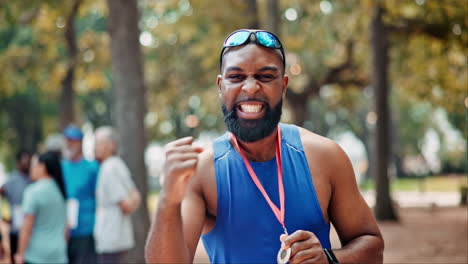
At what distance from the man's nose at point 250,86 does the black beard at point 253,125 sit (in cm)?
9

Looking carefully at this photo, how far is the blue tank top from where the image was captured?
246 centimetres

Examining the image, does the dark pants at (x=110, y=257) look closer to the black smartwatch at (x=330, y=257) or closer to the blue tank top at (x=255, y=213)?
the blue tank top at (x=255, y=213)

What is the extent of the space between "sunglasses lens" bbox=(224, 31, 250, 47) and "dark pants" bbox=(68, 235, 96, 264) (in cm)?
439

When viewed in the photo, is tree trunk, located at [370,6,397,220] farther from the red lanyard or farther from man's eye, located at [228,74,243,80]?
man's eye, located at [228,74,243,80]

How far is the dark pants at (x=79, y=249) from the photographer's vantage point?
21.0ft

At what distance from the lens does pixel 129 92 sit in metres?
9.07

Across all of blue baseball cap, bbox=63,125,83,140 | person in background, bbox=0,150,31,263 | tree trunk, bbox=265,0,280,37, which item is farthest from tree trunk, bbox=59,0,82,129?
blue baseball cap, bbox=63,125,83,140

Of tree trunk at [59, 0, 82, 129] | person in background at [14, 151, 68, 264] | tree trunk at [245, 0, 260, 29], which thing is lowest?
person in background at [14, 151, 68, 264]

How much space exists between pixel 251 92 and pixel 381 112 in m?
16.4

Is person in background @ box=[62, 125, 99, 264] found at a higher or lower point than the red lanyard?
lower

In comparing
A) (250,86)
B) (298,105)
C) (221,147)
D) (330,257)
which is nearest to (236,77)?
(250,86)

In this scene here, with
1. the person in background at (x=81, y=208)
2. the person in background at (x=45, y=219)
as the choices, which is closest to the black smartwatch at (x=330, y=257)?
the person in background at (x=45, y=219)

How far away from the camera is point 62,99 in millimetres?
15922

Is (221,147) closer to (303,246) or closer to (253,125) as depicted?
(253,125)
